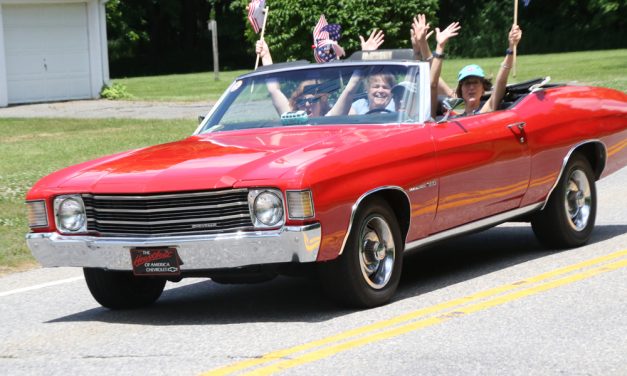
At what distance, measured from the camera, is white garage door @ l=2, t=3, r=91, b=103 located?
110 feet

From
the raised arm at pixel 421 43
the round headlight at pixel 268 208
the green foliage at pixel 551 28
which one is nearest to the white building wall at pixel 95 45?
the raised arm at pixel 421 43

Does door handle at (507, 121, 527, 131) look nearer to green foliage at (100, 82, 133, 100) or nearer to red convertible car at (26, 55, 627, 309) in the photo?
red convertible car at (26, 55, 627, 309)

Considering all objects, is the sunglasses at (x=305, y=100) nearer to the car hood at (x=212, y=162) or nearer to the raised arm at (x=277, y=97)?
the raised arm at (x=277, y=97)

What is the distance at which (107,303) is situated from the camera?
327 inches

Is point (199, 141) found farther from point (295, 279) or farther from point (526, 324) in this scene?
point (526, 324)

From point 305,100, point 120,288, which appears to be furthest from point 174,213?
point 305,100

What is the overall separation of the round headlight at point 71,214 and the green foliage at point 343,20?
3294 cm

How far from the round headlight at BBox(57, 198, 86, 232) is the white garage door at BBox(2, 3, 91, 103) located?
26.5m

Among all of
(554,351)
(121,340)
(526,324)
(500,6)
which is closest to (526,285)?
(526,324)

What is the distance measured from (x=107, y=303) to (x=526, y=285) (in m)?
2.68

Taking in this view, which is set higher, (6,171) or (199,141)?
(199,141)

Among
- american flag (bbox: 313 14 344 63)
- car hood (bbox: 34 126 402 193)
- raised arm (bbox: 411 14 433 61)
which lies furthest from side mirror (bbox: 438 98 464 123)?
american flag (bbox: 313 14 344 63)

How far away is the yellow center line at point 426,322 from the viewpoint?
6.42m

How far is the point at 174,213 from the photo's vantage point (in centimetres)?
737
